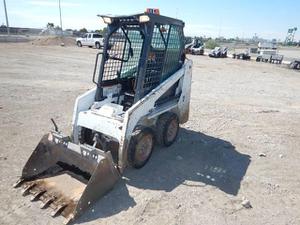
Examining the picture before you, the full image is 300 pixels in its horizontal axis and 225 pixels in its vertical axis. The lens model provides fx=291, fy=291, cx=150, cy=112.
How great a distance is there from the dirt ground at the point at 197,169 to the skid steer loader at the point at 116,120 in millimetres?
265

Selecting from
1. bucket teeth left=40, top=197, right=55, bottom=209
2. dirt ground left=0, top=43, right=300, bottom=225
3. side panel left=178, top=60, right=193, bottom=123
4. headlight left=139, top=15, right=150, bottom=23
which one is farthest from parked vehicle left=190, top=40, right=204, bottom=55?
bucket teeth left=40, top=197, right=55, bottom=209

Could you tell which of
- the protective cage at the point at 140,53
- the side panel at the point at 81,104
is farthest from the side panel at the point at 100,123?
the protective cage at the point at 140,53

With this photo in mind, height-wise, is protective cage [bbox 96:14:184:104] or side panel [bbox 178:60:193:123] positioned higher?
protective cage [bbox 96:14:184:104]

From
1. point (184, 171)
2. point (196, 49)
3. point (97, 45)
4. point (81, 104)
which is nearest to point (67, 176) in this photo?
point (81, 104)

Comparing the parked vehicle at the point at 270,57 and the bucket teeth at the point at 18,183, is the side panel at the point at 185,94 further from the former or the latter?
the parked vehicle at the point at 270,57

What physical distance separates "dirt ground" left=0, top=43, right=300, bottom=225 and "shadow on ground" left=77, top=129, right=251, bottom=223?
14 mm

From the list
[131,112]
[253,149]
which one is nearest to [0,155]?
[131,112]

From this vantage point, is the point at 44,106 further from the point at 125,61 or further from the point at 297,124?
the point at 297,124

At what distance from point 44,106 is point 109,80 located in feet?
12.0

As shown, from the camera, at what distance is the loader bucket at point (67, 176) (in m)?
3.67

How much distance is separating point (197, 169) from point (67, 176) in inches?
86.1

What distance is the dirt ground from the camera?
3760mm

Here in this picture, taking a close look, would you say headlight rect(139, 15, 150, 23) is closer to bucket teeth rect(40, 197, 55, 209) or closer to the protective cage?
the protective cage

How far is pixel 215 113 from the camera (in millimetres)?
8570
